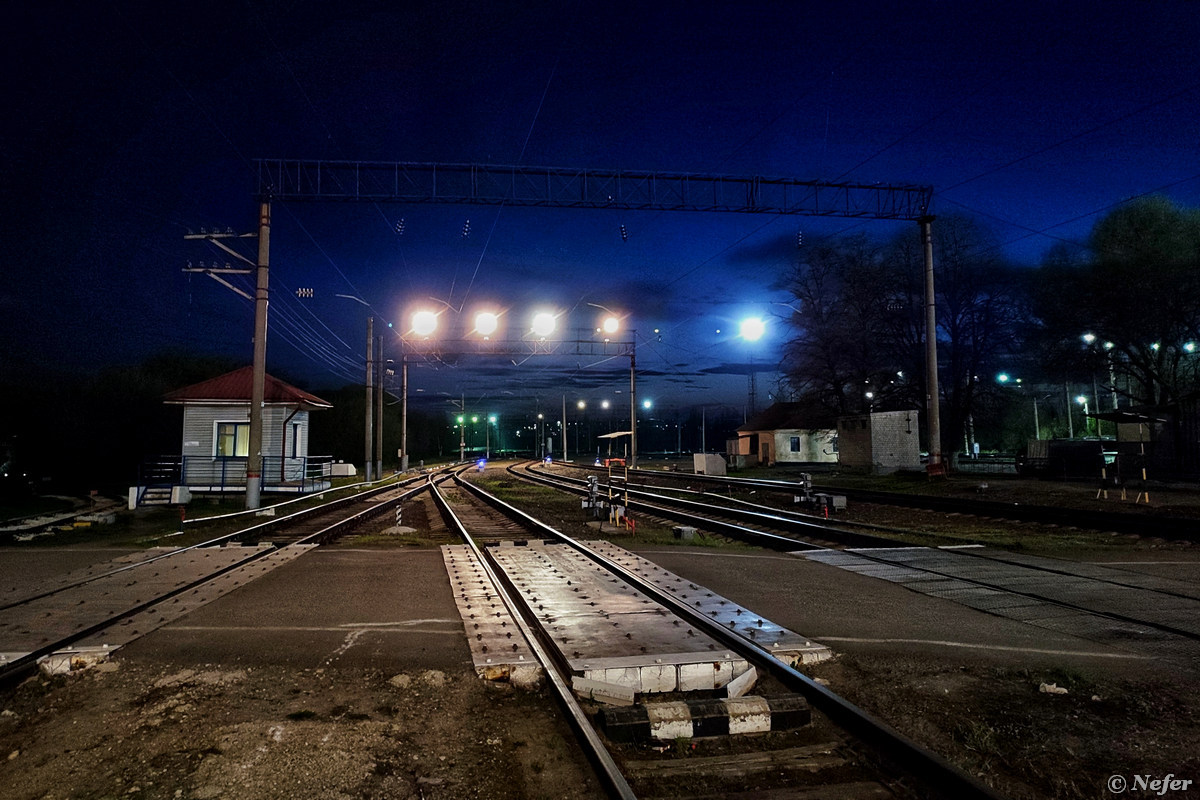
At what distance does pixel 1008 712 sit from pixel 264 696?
547cm

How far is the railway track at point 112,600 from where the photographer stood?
630 centimetres

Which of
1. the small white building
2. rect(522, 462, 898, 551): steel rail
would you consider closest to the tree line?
the small white building

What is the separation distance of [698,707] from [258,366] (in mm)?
18442

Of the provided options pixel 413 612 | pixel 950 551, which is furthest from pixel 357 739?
pixel 950 551

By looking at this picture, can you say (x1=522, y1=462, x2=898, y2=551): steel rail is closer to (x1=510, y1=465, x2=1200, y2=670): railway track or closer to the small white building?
(x1=510, y1=465, x2=1200, y2=670): railway track

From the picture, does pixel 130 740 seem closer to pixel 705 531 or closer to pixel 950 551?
pixel 950 551

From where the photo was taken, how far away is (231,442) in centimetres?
3191

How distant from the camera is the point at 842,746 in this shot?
455 centimetres

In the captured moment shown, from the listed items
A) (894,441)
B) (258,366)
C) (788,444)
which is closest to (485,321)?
(258,366)

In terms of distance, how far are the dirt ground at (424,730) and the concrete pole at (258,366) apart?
14.5 meters

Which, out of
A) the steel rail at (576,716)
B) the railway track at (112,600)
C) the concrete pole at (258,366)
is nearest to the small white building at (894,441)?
the concrete pole at (258,366)

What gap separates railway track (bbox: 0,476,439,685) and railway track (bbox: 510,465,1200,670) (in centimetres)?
918

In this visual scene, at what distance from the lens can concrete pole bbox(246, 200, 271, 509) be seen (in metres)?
19.7

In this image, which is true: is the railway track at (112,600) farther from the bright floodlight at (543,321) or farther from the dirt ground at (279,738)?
the bright floodlight at (543,321)
